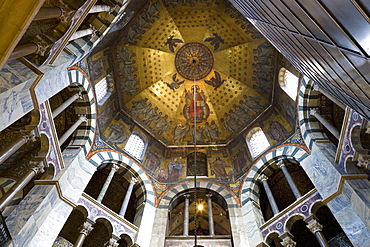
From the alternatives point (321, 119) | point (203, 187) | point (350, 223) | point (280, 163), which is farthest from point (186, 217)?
point (321, 119)

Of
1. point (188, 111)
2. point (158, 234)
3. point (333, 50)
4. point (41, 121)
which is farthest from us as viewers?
point (188, 111)

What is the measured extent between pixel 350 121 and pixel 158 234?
799 centimetres

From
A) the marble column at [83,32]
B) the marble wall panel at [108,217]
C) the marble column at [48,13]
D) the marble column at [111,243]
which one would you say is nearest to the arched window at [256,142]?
the marble wall panel at [108,217]

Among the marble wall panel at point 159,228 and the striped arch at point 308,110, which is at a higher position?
the striped arch at point 308,110

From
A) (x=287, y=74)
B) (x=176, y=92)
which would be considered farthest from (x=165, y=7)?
(x=287, y=74)

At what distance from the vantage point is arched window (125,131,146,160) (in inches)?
533

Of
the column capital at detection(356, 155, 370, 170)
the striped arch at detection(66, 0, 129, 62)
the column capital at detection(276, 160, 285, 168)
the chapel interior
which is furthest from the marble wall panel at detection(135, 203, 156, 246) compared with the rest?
the column capital at detection(356, 155, 370, 170)

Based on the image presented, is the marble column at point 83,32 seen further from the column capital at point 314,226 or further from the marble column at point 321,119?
the column capital at point 314,226

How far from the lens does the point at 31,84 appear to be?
6.42 metres

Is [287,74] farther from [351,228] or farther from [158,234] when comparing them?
[158,234]

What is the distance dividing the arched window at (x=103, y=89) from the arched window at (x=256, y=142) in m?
8.15

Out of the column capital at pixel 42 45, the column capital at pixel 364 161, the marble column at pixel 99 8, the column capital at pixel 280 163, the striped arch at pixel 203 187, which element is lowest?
the column capital at pixel 364 161

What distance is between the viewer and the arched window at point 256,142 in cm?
1323

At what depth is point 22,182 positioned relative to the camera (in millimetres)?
7301
